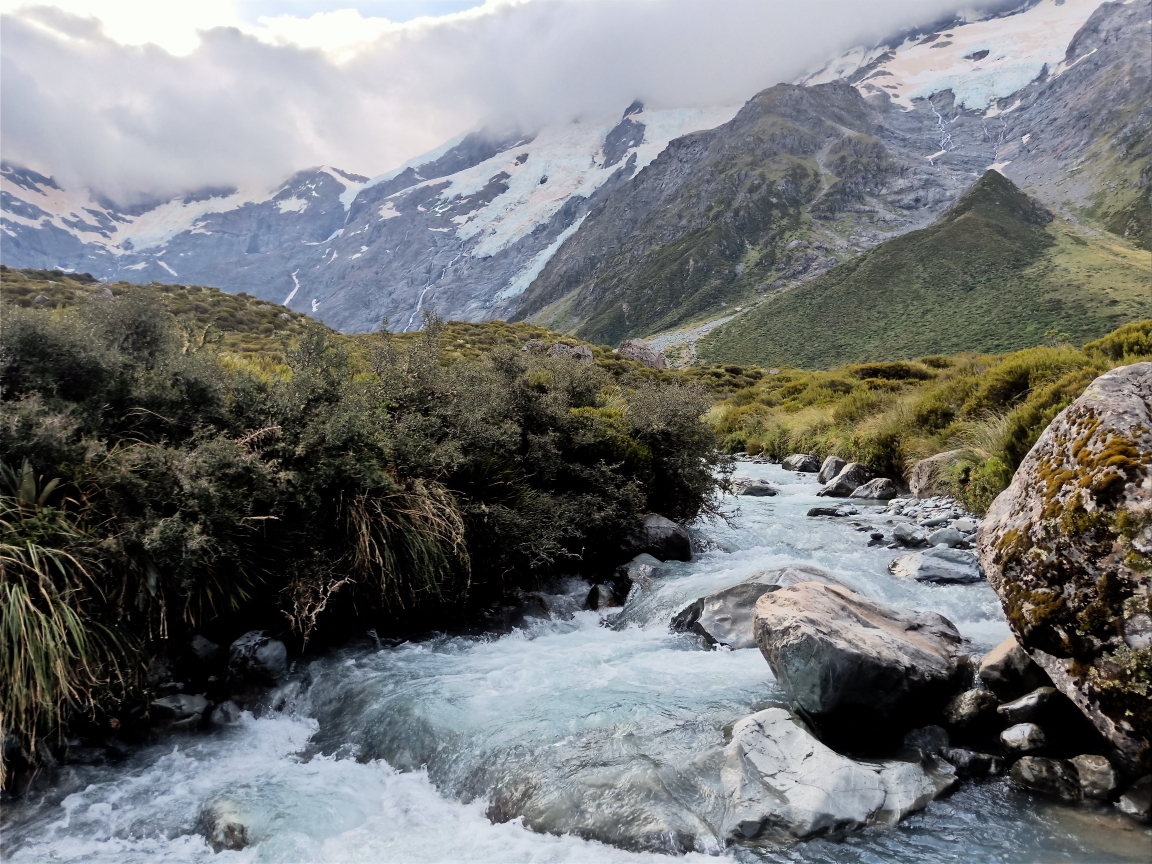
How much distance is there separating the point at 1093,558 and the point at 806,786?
8.93 ft


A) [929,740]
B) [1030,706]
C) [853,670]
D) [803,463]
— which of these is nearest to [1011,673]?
[1030,706]


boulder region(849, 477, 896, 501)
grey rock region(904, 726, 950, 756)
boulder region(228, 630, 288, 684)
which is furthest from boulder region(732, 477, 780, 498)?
boulder region(228, 630, 288, 684)

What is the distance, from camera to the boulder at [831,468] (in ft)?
60.6

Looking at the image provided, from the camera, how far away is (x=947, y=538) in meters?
9.95

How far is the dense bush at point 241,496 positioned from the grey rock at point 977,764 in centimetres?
526

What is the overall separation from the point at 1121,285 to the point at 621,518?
11028cm

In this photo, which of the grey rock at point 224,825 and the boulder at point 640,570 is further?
the boulder at point 640,570

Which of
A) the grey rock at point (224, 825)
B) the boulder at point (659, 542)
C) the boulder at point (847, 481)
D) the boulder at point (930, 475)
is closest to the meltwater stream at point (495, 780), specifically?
the grey rock at point (224, 825)

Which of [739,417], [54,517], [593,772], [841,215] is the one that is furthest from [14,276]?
[841,215]

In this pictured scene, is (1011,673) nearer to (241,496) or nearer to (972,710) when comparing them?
(972,710)

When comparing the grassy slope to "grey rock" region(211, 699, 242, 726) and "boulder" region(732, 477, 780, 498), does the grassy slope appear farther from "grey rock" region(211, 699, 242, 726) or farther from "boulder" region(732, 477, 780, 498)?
"grey rock" region(211, 699, 242, 726)

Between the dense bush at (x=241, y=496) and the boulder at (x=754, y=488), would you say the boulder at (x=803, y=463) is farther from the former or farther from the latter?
the dense bush at (x=241, y=496)

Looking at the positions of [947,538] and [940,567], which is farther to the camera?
[947,538]

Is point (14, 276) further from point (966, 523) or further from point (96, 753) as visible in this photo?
point (966, 523)
